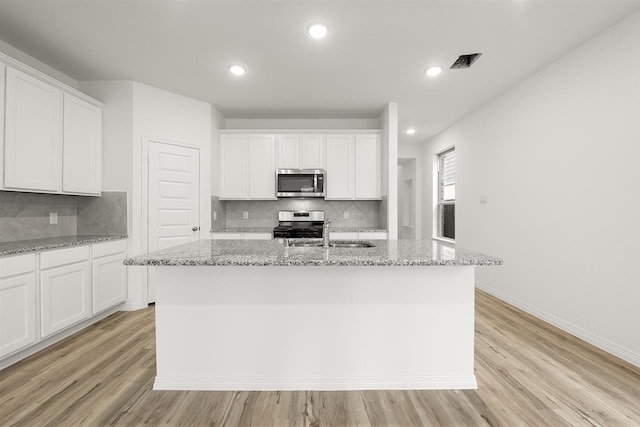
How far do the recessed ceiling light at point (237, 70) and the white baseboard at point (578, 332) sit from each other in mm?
4144

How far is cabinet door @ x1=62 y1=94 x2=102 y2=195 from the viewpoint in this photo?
304 cm

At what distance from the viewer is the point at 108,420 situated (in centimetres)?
169

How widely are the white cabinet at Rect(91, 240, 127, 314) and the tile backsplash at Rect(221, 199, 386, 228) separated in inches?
68.1

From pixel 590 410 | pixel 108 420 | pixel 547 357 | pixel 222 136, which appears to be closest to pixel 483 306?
pixel 547 357

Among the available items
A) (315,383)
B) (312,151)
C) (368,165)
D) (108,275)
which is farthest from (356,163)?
(108,275)

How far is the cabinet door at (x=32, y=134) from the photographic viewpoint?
2.48 metres

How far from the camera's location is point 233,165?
15.2 ft

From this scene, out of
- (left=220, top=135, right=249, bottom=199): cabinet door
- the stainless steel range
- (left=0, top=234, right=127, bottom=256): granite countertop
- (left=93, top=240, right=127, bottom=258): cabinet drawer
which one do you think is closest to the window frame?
the stainless steel range

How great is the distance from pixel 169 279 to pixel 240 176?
2858 mm

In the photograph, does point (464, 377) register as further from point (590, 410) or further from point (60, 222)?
point (60, 222)

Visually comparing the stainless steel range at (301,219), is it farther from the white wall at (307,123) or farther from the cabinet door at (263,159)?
the white wall at (307,123)

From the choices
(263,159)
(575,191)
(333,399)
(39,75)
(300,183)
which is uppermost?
(39,75)

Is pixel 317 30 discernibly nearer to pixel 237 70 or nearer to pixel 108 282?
pixel 237 70

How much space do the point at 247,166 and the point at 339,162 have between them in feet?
Result: 4.60
